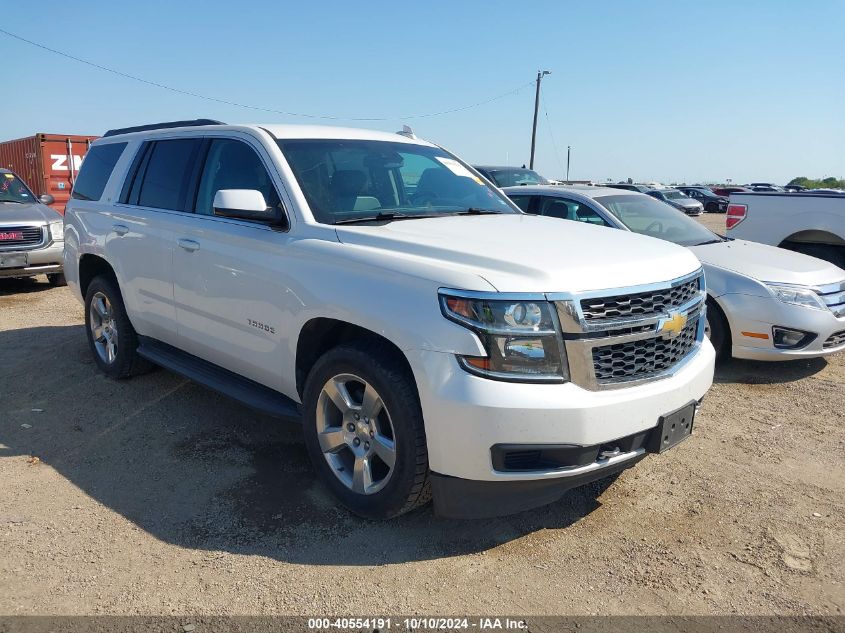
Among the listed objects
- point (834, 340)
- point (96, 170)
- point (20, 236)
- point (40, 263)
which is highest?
point (96, 170)

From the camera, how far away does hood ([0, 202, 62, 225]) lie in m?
9.70

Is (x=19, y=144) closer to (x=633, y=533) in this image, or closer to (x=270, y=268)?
(x=270, y=268)

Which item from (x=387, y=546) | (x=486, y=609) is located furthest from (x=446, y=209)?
(x=486, y=609)

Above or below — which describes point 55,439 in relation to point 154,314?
below

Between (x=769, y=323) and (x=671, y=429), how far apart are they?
10.1ft

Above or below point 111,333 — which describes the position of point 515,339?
above

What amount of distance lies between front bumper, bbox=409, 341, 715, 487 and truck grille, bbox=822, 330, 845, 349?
367 cm

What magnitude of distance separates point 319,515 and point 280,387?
0.78 metres

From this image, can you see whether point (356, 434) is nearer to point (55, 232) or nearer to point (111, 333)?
point (111, 333)

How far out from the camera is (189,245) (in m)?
4.43

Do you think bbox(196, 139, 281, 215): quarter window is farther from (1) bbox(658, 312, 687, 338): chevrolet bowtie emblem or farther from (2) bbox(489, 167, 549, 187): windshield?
(2) bbox(489, 167, 549, 187): windshield

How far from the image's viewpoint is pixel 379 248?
134 inches

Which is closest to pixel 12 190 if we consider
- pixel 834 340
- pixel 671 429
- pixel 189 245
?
pixel 189 245

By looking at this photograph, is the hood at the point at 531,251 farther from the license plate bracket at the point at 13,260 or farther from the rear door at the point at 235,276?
the license plate bracket at the point at 13,260
